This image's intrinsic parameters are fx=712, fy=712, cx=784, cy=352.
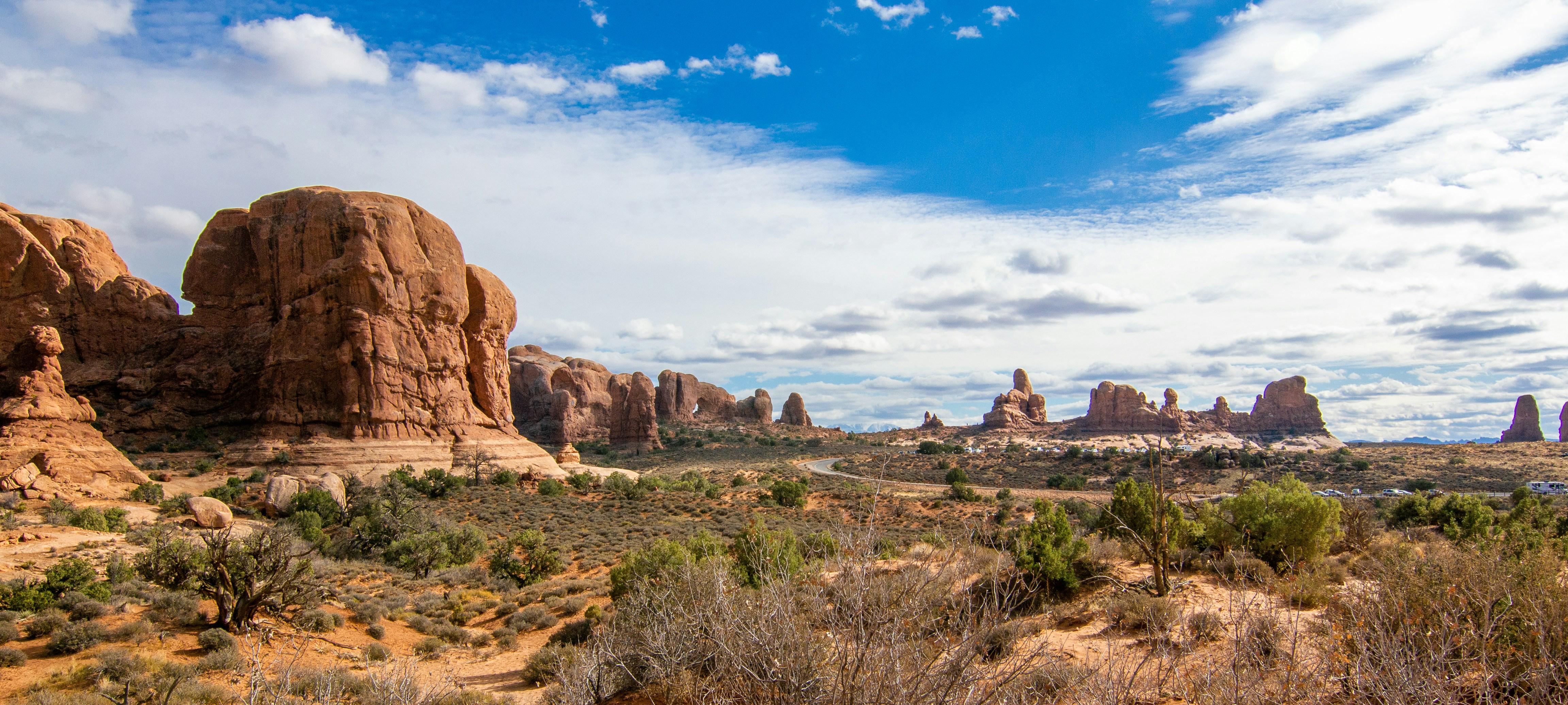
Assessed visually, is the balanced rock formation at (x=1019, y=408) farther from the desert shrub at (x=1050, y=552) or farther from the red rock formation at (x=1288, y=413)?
the desert shrub at (x=1050, y=552)

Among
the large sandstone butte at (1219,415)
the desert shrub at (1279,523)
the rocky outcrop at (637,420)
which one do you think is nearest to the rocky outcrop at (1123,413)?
the large sandstone butte at (1219,415)

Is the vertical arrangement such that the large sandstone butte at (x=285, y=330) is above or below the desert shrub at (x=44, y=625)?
above

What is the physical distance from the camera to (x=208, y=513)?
21859mm

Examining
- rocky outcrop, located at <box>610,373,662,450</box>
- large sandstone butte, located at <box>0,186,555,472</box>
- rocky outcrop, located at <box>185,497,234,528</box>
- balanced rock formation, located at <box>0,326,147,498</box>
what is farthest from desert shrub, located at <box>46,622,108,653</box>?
rocky outcrop, located at <box>610,373,662,450</box>

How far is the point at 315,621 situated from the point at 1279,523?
19.7 meters

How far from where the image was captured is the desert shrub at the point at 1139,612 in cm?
1061

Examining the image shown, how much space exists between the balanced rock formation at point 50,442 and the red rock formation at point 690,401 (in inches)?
2677

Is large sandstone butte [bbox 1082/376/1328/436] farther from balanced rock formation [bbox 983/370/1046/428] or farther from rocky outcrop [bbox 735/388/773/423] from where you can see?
rocky outcrop [bbox 735/388/773/423]

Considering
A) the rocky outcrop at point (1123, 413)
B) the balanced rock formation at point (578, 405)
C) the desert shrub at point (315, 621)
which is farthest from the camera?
the rocky outcrop at point (1123, 413)

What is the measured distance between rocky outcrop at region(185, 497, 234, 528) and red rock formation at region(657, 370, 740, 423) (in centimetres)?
6936

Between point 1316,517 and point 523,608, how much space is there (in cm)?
1792

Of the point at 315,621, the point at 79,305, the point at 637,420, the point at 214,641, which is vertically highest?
the point at 79,305

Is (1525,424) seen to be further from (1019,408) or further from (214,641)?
(214,641)

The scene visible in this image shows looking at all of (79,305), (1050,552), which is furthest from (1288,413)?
(79,305)
